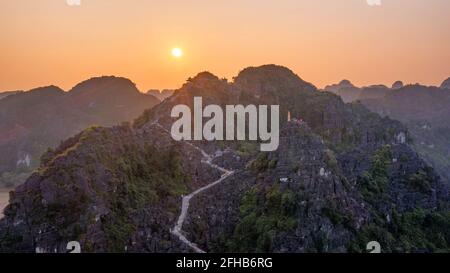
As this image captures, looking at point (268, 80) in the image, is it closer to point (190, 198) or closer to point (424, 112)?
point (190, 198)

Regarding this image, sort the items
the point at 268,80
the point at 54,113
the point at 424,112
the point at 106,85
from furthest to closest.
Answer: the point at 424,112
the point at 106,85
the point at 54,113
the point at 268,80

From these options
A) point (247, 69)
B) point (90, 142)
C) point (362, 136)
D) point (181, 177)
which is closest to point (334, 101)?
point (362, 136)

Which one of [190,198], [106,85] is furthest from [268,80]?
[106,85]

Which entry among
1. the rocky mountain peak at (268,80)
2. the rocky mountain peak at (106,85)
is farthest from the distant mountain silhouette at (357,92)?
the rocky mountain peak at (268,80)

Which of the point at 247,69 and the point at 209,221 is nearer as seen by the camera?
the point at 209,221

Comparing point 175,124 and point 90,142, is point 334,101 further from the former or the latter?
point 90,142

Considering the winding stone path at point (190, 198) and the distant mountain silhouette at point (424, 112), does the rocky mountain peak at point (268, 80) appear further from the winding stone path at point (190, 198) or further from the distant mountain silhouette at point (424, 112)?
the distant mountain silhouette at point (424, 112)

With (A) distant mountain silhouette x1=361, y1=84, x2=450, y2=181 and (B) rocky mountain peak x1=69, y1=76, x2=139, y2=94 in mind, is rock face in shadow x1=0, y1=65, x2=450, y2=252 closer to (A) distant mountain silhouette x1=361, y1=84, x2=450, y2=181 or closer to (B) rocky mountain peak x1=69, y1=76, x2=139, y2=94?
(A) distant mountain silhouette x1=361, y1=84, x2=450, y2=181
